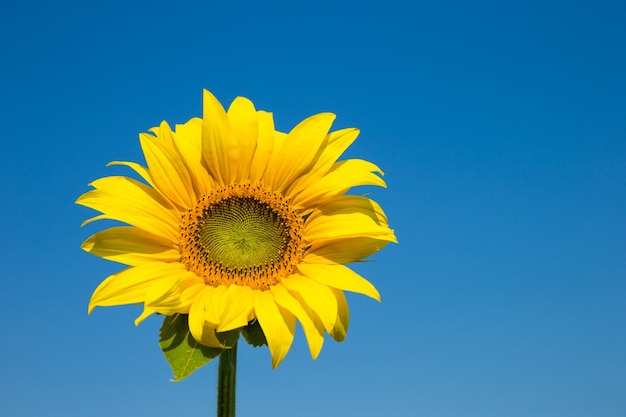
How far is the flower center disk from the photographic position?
15.5 feet

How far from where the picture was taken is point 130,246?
14.9 ft

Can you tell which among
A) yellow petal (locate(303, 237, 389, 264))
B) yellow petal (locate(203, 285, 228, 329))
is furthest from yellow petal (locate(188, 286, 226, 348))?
yellow petal (locate(303, 237, 389, 264))

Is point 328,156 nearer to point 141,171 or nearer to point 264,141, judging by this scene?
point 264,141

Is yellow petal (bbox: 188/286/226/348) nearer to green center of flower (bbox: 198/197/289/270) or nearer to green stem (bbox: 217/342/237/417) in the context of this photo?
green stem (bbox: 217/342/237/417)

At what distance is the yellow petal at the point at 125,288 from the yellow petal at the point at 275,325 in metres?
0.57

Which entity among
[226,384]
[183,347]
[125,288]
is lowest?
[226,384]

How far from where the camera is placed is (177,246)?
4.77m

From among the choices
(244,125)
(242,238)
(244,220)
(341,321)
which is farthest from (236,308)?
(244,125)

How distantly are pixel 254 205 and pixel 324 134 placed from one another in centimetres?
63

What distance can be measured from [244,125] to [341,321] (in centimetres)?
134

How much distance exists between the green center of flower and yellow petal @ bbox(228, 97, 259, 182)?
311mm

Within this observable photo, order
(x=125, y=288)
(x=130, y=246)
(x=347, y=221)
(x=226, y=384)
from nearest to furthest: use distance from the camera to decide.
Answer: (x=226, y=384) → (x=125, y=288) → (x=130, y=246) → (x=347, y=221)

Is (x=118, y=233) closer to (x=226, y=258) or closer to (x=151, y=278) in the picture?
(x=151, y=278)

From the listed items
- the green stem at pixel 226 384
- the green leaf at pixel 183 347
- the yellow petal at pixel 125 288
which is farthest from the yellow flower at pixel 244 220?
the green stem at pixel 226 384
